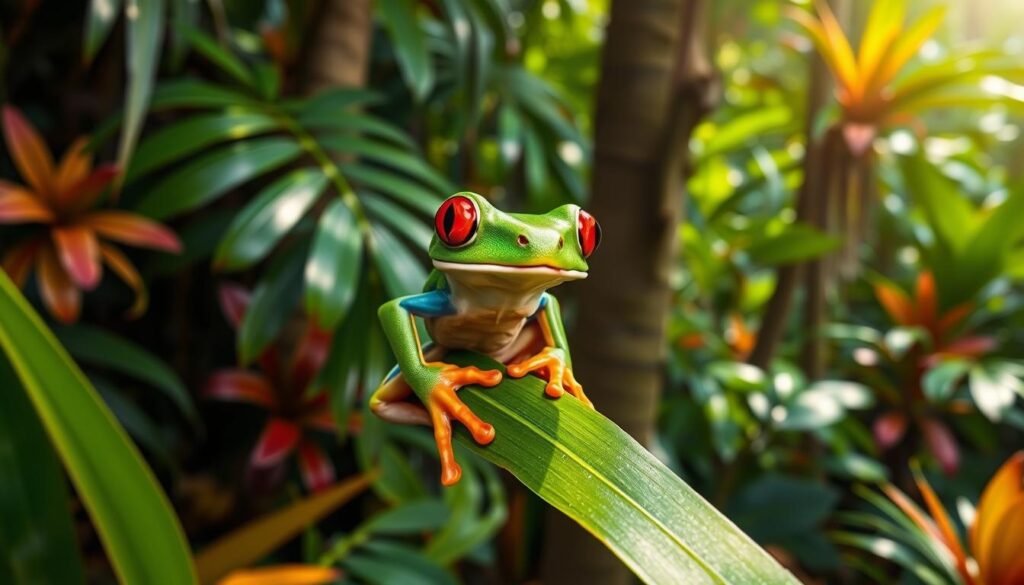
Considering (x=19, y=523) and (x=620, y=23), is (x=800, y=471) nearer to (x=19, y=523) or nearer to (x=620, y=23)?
(x=620, y=23)

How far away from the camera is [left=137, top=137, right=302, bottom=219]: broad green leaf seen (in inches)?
33.4

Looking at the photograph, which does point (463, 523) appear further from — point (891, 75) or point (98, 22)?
point (891, 75)

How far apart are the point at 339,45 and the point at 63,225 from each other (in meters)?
0.42

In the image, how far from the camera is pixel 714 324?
1.57 m

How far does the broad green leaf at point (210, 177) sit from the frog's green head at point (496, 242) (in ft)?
2.14

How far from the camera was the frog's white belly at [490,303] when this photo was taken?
0.25 m

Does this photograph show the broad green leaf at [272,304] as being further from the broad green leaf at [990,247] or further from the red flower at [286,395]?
the broad green leaf at [990,247]

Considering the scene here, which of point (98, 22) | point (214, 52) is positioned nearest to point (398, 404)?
point (98, 22)

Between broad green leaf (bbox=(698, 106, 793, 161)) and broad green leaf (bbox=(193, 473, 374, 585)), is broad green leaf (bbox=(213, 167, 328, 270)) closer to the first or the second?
broad green leaf (bbox=(193, 473, 374, 585))

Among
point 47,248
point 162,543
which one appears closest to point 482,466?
point 47,248

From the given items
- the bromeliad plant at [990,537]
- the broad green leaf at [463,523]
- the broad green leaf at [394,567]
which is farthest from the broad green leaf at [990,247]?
the broad green leaf at [394,567]

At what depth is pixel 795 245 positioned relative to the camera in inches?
45.4

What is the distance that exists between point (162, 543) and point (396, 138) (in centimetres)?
60

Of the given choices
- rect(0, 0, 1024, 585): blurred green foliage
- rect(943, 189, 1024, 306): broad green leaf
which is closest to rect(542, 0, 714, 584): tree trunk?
rect(0, 0, 1024, 585): blurred green foliage
